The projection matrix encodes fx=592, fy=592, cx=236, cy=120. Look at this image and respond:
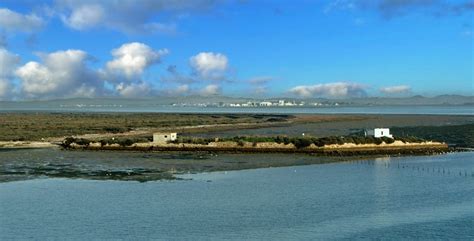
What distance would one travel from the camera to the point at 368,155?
5891 centimetres

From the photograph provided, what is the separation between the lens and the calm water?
84.3 feet

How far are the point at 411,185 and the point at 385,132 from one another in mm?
27342

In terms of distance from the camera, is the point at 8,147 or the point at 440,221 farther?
the point at 8,147

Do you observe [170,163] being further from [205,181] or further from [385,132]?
[385,132]

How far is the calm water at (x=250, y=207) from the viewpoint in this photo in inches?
1012

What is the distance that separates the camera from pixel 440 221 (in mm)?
27609

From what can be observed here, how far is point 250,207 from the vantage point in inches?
1238

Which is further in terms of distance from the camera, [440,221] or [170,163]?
[170,163]

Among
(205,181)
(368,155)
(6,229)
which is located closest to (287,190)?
(205,181)

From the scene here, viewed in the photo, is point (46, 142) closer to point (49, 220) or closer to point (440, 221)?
point (49, 220)

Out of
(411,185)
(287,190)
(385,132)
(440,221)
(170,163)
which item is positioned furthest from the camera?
(385,132)

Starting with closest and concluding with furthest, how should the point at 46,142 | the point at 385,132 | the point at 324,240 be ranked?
the point at 324,240 → the point at 385,132 → the point at 46,142

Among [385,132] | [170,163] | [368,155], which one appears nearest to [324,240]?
[170,163]

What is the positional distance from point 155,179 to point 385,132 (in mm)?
33284
